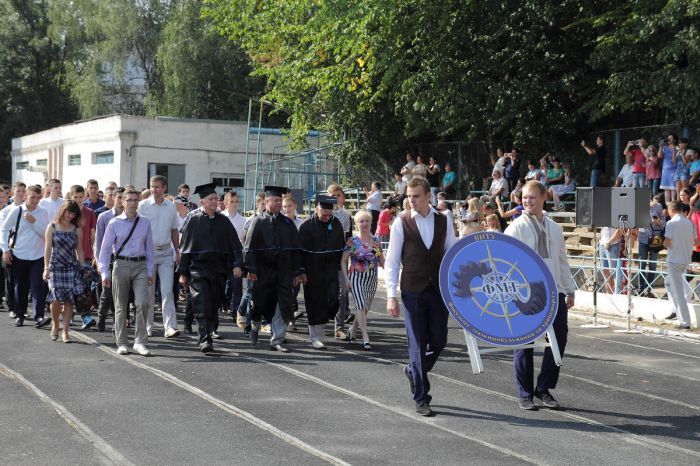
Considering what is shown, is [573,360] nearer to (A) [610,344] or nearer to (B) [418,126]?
(A) [610,344]

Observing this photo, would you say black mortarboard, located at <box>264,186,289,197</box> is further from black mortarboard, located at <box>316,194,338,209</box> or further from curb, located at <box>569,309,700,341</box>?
curb, located at <box>569,309,700,341</box>

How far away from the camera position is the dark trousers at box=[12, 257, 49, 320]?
47.8 ft

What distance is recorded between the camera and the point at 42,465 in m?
6.70

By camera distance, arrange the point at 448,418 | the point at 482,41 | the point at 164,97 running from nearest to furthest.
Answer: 1. the point at 448,418
2. the point at 482,41
3. the point at 164,97

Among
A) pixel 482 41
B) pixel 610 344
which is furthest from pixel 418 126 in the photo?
pixel 610 344

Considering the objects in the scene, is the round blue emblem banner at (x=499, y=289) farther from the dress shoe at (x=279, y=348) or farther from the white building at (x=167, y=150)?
the white building at (x=167, y=150)

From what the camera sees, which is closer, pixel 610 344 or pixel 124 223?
pixel 124 223

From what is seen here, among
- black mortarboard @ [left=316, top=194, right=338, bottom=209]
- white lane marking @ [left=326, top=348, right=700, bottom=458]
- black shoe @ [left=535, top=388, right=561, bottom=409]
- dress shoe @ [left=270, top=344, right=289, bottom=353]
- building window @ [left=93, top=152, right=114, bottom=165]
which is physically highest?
building window @ [left=93, top=152, right=114, bottom=165]

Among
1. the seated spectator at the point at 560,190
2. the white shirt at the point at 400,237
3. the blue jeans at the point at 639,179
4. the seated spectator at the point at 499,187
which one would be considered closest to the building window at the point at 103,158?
the seated spectator at the point at 499,187

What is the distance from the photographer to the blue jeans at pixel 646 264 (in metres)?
16.3

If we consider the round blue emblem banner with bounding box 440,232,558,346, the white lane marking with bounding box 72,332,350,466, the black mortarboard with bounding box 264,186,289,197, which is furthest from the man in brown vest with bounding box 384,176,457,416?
the black mortarboard with bounding box 264,186,289,197

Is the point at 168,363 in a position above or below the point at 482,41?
below

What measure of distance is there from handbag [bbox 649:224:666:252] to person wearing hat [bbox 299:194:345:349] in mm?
7271

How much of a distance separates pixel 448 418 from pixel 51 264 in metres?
6.59
